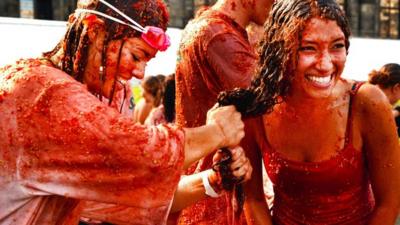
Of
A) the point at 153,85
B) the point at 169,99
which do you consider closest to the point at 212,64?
the point at 169,99

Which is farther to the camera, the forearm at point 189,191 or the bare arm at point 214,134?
the forearm at point 189,191

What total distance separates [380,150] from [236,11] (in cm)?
99

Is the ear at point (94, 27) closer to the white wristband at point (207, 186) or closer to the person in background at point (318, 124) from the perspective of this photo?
the person in background at point (318, 124)

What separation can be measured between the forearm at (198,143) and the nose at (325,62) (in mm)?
407

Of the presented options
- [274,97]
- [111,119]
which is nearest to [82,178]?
[111,119]

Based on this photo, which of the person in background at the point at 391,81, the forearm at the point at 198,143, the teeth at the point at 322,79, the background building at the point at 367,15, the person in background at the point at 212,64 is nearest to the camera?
the forearm at the point at 198,143

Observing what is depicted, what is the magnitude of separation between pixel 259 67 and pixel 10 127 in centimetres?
88

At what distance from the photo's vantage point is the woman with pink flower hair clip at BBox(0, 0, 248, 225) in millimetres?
1911

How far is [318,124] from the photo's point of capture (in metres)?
2.45

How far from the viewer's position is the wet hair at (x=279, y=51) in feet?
7.50

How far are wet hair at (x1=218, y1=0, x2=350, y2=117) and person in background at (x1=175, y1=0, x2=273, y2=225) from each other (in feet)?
1.64

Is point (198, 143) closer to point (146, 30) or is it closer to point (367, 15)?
point (146, 30)

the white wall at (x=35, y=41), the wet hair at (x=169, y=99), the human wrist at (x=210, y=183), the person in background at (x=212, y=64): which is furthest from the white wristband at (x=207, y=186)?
the white wall at (x=35, y=41)

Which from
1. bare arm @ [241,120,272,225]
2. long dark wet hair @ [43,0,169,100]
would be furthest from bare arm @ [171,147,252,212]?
long dark wet hair @ [43,0,169,100]
